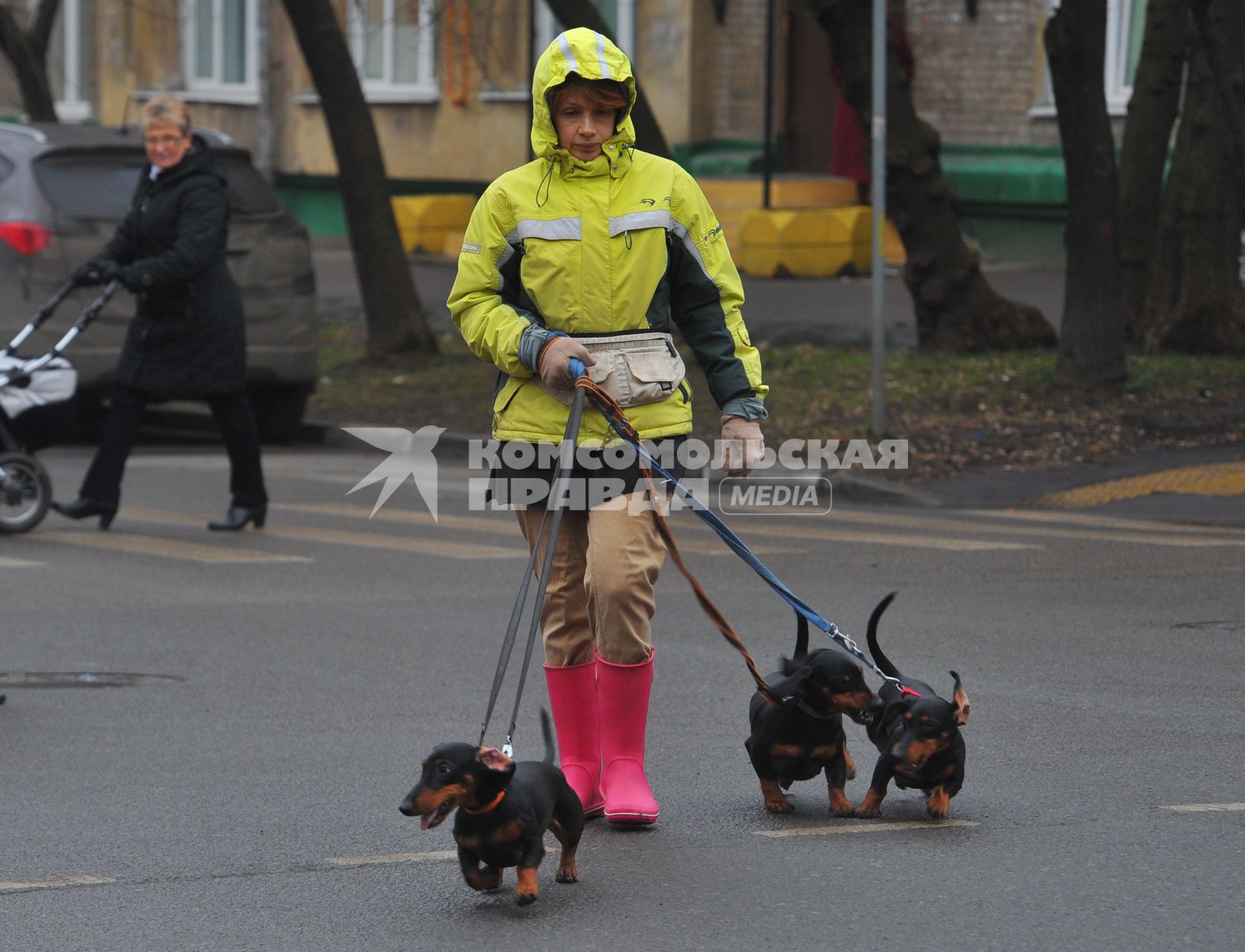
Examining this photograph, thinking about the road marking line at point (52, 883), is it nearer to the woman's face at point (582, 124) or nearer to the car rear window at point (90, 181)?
the woman's face at point (582, 124)

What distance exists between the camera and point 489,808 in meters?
4.16

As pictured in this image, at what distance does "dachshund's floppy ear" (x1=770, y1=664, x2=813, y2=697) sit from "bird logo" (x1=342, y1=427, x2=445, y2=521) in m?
7.11

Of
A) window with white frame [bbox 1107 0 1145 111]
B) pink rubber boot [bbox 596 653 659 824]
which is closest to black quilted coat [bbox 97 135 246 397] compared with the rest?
pink rubber boot [bbox 596 653 659 824]

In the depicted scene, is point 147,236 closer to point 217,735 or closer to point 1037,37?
point 217,735

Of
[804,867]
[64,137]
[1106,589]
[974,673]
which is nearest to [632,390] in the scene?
[804,867]

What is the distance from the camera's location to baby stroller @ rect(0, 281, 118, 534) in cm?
999

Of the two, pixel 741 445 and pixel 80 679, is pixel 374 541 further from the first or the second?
pixel 741 445

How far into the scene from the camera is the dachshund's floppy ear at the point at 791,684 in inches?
190

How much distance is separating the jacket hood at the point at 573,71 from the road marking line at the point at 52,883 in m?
1.96

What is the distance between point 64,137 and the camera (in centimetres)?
1295

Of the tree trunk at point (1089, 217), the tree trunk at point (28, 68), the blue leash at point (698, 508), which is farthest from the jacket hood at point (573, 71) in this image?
the tree trunk at point (28, 68)

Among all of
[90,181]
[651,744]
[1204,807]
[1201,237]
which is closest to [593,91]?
[651,744]

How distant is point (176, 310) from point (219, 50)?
22784 mm

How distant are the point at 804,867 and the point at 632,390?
119cm
